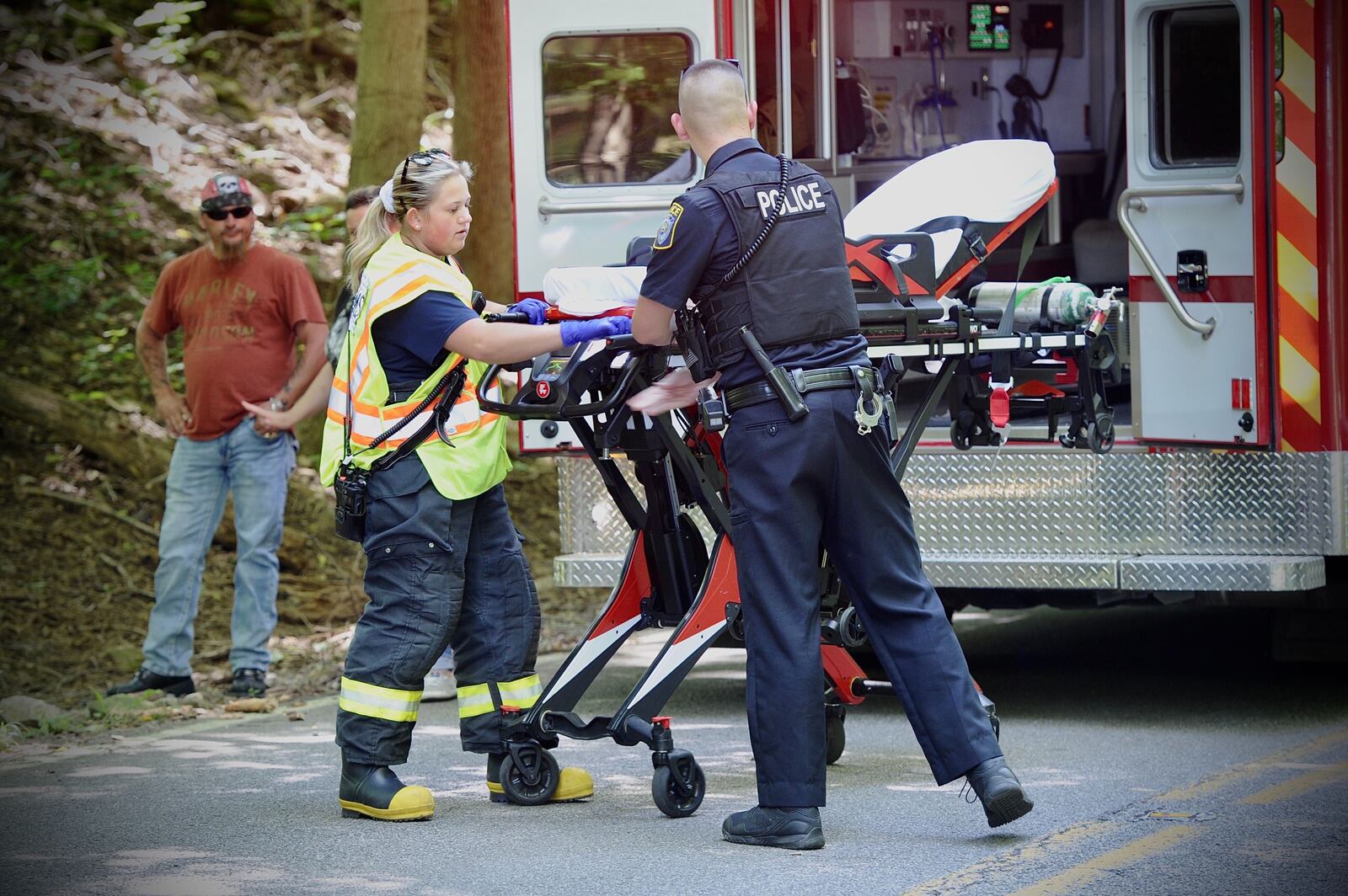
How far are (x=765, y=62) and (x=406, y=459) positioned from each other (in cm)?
321

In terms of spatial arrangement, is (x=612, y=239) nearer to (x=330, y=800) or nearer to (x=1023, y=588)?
(x=1023, y=588)

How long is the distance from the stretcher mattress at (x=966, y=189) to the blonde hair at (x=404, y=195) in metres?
1.34

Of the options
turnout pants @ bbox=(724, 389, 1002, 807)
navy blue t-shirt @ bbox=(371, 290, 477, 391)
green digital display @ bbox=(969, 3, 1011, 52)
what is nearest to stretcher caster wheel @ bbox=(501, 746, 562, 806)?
turnout pants @ bbox=(724, 389, 1002, 807)

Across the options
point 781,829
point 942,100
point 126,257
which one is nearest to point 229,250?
point 781,829

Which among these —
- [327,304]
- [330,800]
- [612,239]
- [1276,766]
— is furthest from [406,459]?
[327,304]

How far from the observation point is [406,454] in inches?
200

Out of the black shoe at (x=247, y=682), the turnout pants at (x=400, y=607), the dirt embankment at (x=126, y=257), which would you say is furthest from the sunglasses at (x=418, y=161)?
the dirt embankment at (x=126, y=257)

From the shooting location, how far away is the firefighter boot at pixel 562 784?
17.4 feet

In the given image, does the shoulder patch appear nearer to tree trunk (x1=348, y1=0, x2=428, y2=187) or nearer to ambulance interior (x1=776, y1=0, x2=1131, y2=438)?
ambulance interior (x1=776, y1=0, x2=1131, y2=438)

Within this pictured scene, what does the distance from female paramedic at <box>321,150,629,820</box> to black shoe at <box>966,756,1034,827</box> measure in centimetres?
151

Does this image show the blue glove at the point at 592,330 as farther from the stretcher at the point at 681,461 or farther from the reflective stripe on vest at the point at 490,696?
the reflective stripe on vest at the point at 490,696

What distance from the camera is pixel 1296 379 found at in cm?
614

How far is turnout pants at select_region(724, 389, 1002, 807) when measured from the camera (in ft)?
15.1

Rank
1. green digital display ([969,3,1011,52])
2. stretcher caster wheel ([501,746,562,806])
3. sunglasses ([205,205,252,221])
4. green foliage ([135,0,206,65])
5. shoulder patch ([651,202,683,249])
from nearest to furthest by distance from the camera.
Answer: shoulder patch ([651,202,683,249]), stretcher caster wheel ([501,746,562,806]), sunglasses ([205,205,252,221]), green digital display ([969,3,1011,52]), green foliage ([135,0,206,65])
